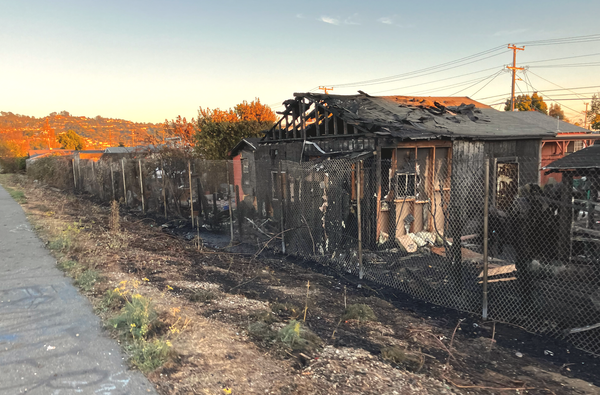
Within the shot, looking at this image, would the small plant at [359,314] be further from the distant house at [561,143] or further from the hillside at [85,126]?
the hillside at [85,126]

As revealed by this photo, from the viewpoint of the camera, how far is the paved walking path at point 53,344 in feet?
10.8

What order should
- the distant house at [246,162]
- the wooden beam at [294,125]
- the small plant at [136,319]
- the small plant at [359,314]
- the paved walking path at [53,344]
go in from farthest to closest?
the distant house at [246,162] → the wooden beam at [294,125] → the small plant at [359,314] → the small plant at [136,319] → the paved walking path at [53,344]

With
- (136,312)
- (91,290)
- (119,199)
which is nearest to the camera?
(136,312)

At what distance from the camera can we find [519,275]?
5.71 meters

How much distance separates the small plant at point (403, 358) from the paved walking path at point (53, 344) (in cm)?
235

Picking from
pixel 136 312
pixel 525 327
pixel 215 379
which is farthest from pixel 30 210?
pixel 525 327

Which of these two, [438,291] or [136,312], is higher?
[136,312]

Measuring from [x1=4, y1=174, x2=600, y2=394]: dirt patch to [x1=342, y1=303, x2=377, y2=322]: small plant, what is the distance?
1.4 inches

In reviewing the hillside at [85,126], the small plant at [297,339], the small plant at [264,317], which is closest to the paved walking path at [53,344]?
the small plant at [297,339]

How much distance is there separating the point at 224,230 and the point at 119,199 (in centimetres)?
682

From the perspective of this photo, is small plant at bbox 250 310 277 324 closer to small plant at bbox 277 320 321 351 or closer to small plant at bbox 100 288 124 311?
small plant at bbox 277 320 321 351

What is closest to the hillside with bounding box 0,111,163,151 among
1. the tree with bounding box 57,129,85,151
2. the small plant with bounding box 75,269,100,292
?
the tree with bounding box 57,129,85,151

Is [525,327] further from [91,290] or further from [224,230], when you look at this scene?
[224,230]

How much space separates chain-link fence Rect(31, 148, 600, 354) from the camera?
5.64m
